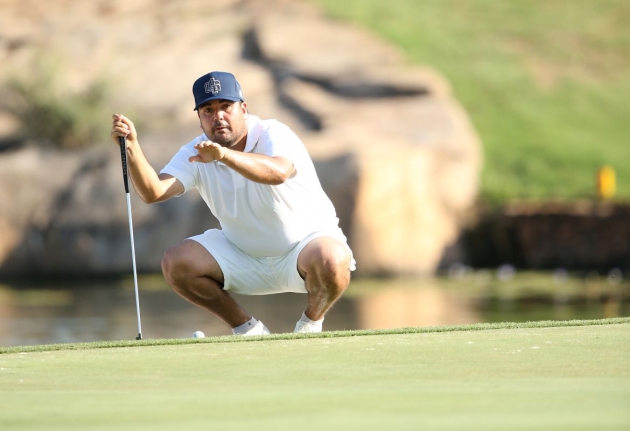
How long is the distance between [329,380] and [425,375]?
296 mm

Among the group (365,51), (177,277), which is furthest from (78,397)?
(365,51)

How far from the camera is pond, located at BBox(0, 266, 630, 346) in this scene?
394 inches

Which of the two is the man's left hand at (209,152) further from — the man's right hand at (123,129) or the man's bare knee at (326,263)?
the man's bare knee at (326,263)

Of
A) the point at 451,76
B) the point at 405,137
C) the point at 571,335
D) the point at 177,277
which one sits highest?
the point at 451,76

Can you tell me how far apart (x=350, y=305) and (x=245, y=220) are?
6.17 metres

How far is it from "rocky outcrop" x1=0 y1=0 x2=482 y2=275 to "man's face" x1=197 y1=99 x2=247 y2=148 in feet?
28.6

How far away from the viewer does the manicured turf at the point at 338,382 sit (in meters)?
2.94

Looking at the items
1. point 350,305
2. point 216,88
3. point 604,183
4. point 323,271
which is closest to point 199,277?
point 323,271

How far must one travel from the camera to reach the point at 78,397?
340cm

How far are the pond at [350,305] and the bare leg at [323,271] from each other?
342 centimetres

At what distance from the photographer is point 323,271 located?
551 cm

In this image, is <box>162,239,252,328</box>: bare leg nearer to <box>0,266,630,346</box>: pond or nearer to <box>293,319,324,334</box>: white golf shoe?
<box>293,319,324,334</box>: white golf shoe

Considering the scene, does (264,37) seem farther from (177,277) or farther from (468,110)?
(177,277)

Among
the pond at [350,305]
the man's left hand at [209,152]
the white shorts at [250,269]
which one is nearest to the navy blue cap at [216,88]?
the man's left hand at [209,152]
